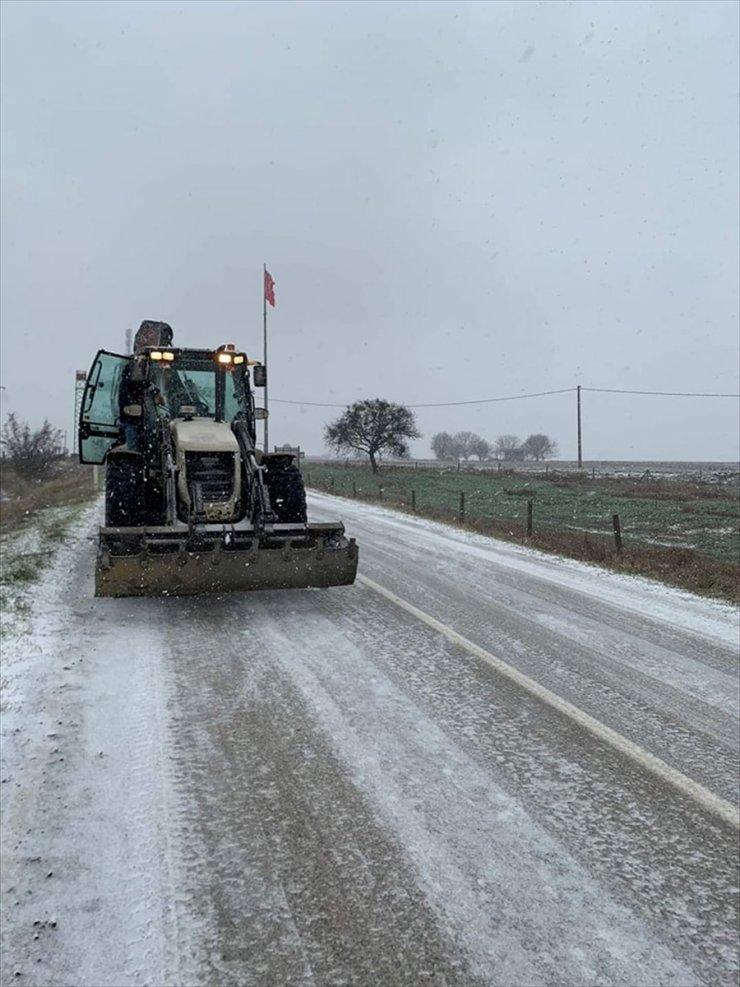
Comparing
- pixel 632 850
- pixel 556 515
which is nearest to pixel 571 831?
pixel 632 850

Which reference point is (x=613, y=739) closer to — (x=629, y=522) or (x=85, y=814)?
(x=85, y=814)

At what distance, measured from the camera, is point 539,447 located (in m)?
136

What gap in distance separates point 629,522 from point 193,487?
1552 centimetres

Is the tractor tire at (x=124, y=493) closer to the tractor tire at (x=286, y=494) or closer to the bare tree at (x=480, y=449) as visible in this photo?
the tractor tire at (x=286, y=494)

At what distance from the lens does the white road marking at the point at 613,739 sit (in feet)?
11.1

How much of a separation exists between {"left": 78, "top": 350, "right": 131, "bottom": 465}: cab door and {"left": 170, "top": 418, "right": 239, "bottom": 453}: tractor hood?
3.43 ft

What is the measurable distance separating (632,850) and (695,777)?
2.93 feet

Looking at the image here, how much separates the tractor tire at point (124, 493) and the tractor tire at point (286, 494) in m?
1.48

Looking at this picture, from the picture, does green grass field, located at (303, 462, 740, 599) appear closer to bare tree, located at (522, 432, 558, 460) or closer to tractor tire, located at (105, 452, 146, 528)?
tractor tire, located at (105, 452, 146, 528)

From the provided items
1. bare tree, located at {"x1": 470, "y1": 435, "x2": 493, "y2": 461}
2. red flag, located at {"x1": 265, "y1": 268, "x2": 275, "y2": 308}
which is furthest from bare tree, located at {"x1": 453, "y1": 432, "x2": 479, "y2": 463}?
red flag, located at {"x1": 265, "y1": 268, "x2": 275, "y2": 308}

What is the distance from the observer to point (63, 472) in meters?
47.8

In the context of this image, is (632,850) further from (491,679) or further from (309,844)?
(491,679)

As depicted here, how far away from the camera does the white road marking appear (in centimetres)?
338

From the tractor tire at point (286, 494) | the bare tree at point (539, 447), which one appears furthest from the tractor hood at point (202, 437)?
the bare tree at point (539, 447)
